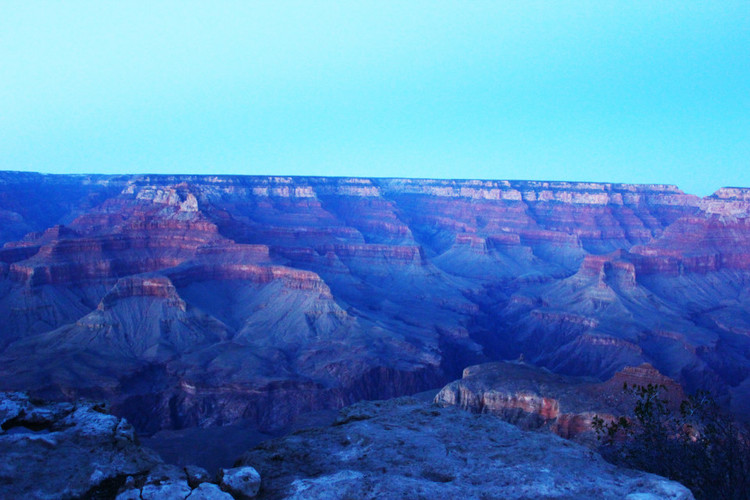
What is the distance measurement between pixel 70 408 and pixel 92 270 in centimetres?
6866

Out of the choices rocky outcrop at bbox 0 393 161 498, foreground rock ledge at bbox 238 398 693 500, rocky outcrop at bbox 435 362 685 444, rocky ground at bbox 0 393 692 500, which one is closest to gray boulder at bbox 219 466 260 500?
rocky ground at bbox 0 393 692 500

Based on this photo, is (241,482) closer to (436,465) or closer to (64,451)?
(64,451)

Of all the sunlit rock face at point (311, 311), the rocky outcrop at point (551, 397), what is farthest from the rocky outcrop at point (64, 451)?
the sunlit rock face at point (311, 311)

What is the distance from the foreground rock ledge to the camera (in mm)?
13609

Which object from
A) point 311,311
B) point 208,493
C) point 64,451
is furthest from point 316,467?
point 311,311

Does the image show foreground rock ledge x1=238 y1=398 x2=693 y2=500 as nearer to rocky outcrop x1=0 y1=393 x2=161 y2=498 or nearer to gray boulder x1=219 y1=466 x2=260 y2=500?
gray boulder x1=219 y1=466 x2=260 y2=500

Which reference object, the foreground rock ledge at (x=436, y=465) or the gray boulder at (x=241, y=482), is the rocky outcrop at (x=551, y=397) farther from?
the gray boulder at (x=241, y=482)

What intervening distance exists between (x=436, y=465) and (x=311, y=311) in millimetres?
60201

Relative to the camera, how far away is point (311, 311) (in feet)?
247

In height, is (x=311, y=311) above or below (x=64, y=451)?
below

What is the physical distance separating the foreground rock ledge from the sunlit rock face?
34990mm

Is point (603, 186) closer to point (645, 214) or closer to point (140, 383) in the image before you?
point (645, 214)

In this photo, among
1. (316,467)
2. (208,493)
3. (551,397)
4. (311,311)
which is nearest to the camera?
(208,493)

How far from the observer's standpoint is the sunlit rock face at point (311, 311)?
56.0m
